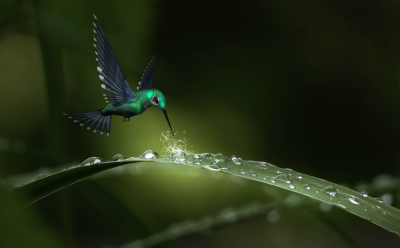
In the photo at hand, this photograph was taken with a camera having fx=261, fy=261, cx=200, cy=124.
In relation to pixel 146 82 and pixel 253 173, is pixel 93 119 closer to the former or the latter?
pixel 146 82

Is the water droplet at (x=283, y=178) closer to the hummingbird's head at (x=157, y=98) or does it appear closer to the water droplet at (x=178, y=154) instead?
the water droplet at (x=178, y=154)

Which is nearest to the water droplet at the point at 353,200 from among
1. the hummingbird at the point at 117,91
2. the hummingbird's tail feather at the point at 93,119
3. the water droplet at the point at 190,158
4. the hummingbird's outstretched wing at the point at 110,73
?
the water droplet at the point at 190,158

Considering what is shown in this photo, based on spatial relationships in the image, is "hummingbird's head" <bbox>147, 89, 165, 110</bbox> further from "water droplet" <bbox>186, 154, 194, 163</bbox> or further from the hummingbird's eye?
"water droplet" <bbox>186, 154, 194, 163</bbox>

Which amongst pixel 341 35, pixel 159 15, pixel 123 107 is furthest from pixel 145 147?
pixel 341 35

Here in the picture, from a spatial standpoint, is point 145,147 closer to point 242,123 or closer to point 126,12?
point 242,123

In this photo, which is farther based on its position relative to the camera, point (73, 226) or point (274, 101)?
point (274, 101)

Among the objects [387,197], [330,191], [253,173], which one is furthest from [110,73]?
[387,197]
